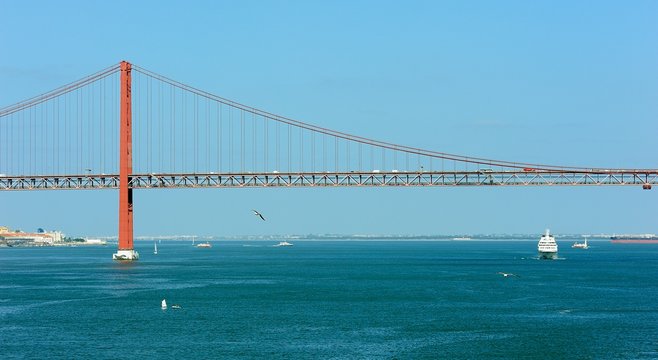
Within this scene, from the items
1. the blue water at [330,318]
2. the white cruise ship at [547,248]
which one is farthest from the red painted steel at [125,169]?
the white cruise ship at [547,248]

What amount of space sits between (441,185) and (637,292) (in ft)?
115

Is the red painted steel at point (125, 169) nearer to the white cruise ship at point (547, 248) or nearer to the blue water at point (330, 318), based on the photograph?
the blue water at point (330, 318)

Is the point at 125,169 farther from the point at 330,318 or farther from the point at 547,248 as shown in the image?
the point at 547,248

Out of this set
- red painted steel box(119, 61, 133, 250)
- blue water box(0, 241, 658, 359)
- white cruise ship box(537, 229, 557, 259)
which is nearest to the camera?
blue water box(0, 241, 658, 359)

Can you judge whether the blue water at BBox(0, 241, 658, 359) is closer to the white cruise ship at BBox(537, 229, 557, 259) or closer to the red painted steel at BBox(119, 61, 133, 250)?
the red painted steel at BBox(119, 61, 133, 250)

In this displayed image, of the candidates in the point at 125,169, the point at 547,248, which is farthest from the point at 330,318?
the point at 547,248

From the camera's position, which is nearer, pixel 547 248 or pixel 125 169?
pixel 125 169

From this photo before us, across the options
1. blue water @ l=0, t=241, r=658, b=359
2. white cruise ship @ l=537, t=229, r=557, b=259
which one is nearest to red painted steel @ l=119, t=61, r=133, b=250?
blue water @ l=0, t=241, r=658, b=359

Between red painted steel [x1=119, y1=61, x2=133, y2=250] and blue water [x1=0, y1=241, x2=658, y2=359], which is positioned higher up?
red painted steel [x1=119, y1=61, x2=133, y2=250]

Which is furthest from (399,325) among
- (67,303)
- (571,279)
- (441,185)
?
(441,185)

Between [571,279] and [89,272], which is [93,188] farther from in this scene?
[571,279]

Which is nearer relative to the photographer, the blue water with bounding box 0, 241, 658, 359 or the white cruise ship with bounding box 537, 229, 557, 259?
the blue water with bounding box 0, 241, 658, 359

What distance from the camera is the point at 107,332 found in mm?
51500

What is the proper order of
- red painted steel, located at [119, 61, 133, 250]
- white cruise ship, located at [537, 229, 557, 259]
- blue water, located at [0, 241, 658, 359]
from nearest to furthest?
blue water, located at [0, 241, 658, 359] → red painted steel, located at [119, 61, 133, 250] → white cruise ship, located at [537, 229, 557, 259]
